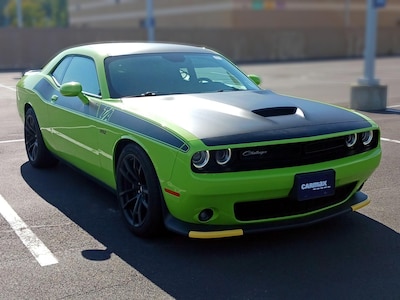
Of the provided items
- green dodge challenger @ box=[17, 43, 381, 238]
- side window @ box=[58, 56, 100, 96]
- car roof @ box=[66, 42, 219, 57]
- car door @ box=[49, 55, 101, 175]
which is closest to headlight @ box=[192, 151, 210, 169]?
green dodge challenger @ box=[17, 43, 381, 238]

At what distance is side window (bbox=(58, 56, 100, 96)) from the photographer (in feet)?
16.8

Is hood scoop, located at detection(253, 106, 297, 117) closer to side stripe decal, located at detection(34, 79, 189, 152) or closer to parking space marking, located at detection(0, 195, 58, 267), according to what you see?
side stripe decal, located at detection(34, 79, 189, 152)

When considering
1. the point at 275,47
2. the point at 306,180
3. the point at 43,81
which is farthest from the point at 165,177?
the point at 275,47

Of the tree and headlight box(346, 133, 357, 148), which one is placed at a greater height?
the tree

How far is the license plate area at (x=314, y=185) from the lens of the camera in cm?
383

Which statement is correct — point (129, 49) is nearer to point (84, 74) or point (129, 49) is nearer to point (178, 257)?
point (84, 74)

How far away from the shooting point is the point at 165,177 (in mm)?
3848

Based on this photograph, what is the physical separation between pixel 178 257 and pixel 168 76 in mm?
1856

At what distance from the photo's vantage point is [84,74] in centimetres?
541

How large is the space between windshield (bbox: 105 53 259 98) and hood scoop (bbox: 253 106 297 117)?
3.18 feet

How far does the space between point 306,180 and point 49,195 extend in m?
2.77

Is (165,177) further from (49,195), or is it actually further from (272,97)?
(49,195)

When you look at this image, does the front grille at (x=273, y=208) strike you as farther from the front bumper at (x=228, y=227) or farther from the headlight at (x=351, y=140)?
the headlight at (x=351, y=140)

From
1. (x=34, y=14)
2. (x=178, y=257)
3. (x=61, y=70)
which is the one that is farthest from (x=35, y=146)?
(x=34, y=14)
